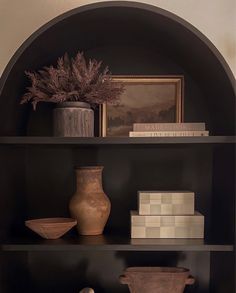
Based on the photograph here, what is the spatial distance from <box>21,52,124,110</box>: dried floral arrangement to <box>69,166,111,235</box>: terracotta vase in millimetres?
236

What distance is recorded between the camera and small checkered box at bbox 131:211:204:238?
3.86 feet

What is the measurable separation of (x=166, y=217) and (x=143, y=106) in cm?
41

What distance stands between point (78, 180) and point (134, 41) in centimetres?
53

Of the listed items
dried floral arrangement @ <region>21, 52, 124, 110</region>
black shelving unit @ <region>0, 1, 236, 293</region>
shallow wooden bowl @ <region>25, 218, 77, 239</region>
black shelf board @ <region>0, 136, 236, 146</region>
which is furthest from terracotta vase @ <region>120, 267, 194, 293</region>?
dried floral arrangement @ <region>21, 52, 124, 110</region>

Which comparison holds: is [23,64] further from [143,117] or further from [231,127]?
[231,127]

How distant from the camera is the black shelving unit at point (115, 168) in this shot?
1.12 m

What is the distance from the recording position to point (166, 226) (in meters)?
1.18

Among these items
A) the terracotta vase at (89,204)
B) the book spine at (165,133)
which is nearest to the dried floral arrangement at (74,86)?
the book spine at (165,133)

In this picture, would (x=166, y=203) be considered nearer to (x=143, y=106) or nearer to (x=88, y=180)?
(x=88, y=180)

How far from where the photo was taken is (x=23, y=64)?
112 cm

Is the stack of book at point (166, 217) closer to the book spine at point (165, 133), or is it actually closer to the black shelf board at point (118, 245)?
the black shelf board at point (118, 245)

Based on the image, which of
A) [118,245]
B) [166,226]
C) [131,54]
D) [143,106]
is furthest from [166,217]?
[131,54]

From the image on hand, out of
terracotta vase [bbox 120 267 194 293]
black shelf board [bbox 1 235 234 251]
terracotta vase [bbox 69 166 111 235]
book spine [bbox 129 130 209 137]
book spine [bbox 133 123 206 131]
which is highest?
book spine [bbox 133 123 206 131]

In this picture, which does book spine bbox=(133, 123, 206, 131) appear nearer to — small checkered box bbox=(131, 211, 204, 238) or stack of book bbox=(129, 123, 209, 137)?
stack of book bbox=(129, 123, 209, 137)
